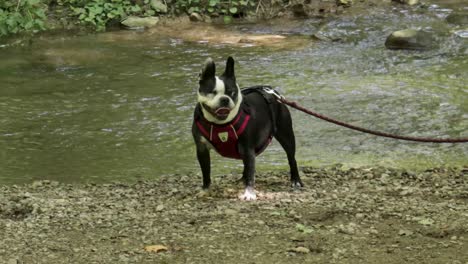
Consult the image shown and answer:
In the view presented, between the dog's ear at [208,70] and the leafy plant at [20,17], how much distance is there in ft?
35.7

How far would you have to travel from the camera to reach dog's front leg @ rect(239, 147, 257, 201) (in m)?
5.82

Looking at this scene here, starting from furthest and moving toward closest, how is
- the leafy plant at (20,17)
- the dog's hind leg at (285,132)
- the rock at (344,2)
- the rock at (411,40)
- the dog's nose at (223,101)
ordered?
the rock at (344,2), the leafy plant at (20,17), the rock at (411,40), the dog's hind leg at (285,132), the dog's nose at (223,101)

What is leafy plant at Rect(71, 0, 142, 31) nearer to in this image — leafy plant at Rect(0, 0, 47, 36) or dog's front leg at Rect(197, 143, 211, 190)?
leafy plant at Rect(0, 0, 47, 36)

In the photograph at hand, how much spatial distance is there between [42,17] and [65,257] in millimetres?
12105

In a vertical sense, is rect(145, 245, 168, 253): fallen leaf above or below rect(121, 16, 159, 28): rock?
above

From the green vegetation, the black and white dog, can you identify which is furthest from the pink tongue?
the green vegetation

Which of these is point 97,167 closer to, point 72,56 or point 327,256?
point 327,256

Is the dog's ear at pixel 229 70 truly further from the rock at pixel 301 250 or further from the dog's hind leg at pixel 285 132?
the rock at pixel 301 250

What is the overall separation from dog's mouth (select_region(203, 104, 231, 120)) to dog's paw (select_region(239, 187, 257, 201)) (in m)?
0.74

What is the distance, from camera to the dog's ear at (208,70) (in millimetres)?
5445

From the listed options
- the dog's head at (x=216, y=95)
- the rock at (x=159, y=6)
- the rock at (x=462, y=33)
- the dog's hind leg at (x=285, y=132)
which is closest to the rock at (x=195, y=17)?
the rock at (x=159, y=6)

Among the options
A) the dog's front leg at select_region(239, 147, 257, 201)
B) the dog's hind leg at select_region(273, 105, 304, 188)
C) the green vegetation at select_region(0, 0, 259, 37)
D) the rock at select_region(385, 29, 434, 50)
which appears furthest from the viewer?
the green vegetation at select_region(0, 0, 259, 37)

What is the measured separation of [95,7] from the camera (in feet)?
54.9

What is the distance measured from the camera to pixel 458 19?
15.2m
